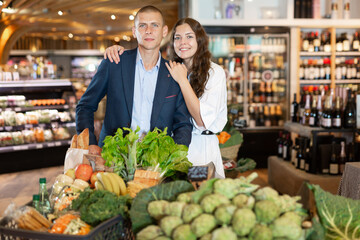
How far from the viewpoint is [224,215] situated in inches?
44.4

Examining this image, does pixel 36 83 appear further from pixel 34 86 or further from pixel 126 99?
pixel 126 99

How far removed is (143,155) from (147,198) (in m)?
0.51

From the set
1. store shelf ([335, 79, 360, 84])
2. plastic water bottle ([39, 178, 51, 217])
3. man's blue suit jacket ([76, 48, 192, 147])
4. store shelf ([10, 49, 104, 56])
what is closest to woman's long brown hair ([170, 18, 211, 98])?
man's blue suit jacket ([76, 48, 192, 147])

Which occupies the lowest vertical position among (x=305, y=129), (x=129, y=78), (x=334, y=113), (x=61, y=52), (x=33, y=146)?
(x=33, y=146)

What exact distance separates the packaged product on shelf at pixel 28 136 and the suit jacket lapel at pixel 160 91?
5.32 m

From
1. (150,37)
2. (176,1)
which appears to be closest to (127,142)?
(150,37)

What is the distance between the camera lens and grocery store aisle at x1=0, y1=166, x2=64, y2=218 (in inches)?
201

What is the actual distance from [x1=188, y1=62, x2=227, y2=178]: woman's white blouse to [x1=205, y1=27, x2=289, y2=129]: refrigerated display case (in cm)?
457

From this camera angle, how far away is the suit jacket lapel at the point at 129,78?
2.34 metres

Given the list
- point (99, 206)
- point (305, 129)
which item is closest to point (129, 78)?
point (99, 206)

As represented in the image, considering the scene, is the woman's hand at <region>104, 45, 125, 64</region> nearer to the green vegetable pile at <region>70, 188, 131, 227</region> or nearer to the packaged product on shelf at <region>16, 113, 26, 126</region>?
the green vegetable pile at <region>70, 188, 131, 227</region>

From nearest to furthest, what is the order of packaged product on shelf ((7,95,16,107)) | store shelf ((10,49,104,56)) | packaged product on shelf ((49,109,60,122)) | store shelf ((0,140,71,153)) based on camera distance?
store shelf ((0,140,71,153)) < packaged product on shelf ((7,95,16,107)) < packaged product on shelf ((49,109,60,122)) < store shelf ((10,49,104,56))

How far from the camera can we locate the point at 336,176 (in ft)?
14.9

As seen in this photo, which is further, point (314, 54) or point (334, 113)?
point (314, 54)
